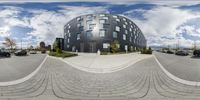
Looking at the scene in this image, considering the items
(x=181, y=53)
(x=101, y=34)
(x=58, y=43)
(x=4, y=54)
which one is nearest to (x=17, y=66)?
(x=4, y=54)

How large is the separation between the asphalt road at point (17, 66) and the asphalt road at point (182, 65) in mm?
1269

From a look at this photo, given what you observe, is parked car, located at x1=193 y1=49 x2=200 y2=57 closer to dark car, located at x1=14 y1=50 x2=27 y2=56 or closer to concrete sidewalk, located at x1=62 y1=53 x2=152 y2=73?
concrete sidewalk, located at x1=62 y1=53 x2=152 y2=73

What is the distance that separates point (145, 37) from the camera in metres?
1.65

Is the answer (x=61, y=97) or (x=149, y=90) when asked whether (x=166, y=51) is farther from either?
(x=61, y=97)

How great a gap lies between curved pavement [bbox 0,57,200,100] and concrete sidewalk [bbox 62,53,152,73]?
0.07 meters

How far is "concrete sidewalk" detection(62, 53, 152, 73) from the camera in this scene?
5.32 ft

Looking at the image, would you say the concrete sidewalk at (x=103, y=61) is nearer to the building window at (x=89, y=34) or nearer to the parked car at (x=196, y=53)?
the building window at (x=89, y=34)

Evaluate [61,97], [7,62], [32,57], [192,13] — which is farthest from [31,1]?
[192,13]

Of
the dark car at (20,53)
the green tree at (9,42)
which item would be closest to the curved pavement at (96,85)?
the dark car at (20,53)

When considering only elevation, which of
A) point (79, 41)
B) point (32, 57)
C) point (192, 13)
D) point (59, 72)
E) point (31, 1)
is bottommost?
point (59, 72)

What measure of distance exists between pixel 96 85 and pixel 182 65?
955 millimetres

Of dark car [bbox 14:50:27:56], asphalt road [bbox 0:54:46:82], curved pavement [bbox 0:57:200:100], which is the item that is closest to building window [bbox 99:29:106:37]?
curved pavement [bbox 0:57:200:100]

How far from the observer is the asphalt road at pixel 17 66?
1.86 m

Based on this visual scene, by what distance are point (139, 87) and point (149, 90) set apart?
0.43ft
